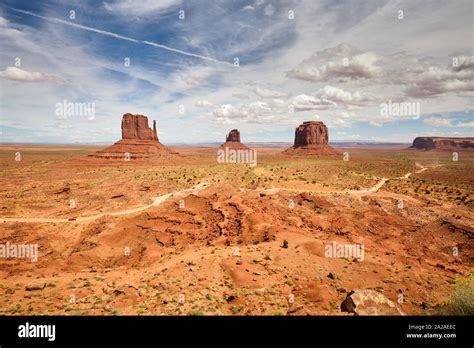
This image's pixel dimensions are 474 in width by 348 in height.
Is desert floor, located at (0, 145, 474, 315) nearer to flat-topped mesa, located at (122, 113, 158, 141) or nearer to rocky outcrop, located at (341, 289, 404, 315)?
rocky outcrop, located at (341, 289, 404, 315)

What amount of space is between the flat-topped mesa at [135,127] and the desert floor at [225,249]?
7626 centimetres

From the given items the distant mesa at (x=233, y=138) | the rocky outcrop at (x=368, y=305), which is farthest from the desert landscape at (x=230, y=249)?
the distant mesa at (x=233, y=138)

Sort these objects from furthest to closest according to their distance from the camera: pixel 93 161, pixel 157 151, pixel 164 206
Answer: pixel 157 151 → pixel 93 161 → pixel 164 206

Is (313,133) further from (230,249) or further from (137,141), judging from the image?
(230,249)

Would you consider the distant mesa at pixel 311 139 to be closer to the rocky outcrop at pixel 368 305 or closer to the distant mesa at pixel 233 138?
the distant mesa at pixel 233 138

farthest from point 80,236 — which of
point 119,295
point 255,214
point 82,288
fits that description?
point 255,214

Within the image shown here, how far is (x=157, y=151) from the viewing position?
4439 inches

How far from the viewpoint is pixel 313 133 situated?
15788 centimetres

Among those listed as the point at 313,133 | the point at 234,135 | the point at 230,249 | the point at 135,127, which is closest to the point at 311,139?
the point at 313,133

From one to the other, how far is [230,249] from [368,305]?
11408 millimetres

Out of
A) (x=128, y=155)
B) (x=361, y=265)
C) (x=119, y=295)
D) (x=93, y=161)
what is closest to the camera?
(x=119, y=295)

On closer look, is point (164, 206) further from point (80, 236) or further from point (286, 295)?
point (286, 295)

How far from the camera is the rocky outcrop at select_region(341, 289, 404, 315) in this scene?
11.1m
